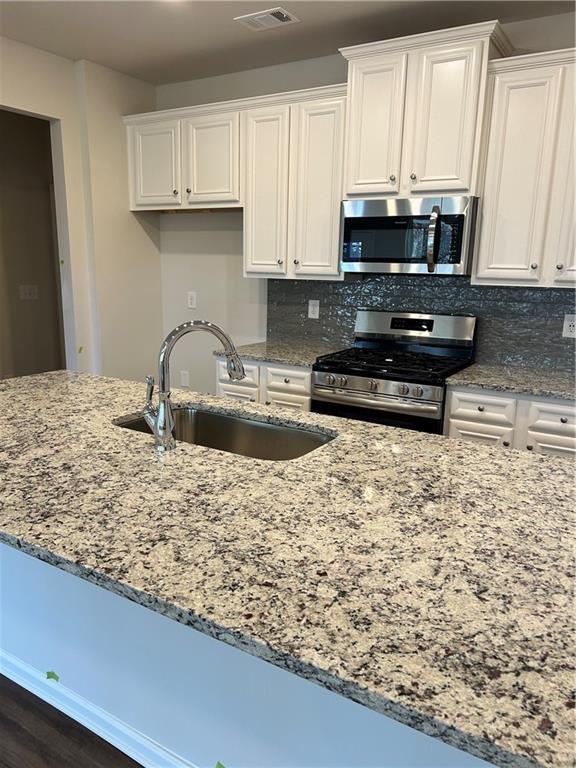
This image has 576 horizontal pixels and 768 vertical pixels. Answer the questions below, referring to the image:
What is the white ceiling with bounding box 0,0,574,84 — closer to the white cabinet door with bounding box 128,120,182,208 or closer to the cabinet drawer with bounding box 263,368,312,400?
the white cabinet door with bounding box 128,120,182,208

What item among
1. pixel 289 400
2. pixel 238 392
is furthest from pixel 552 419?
pixel 238 392

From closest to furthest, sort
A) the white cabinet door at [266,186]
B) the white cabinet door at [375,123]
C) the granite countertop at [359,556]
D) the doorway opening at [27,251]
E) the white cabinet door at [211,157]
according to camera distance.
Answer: the granite countertop at [359,556]
the white cabinet door at [375,123]
the white cabinet door at [266,186]
the white cabinet door at [211,157]
the doorway opening at [27,251]

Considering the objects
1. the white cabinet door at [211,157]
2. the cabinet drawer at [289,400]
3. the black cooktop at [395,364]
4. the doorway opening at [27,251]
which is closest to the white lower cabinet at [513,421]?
the black cooktop at [395,364]

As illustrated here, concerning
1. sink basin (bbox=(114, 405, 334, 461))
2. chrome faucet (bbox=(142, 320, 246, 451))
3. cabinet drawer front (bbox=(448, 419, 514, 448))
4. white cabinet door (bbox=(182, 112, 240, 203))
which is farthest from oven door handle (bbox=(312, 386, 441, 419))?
white cabinet door (bbox=(182, 112, 240, 203))

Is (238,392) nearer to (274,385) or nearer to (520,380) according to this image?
(274,385)

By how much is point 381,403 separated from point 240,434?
1.03 meters

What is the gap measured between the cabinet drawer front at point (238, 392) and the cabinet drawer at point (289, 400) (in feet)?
0.31

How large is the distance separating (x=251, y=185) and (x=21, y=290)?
2.74 metres

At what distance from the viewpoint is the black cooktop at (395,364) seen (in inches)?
103

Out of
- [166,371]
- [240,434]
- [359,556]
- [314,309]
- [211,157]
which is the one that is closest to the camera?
[359,556]

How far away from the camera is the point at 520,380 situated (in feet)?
8.42

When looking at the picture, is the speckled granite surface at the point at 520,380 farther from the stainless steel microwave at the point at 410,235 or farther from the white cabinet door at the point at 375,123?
the white cabinet door at the point at 375,123

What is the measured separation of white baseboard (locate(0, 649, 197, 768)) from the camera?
1.49m

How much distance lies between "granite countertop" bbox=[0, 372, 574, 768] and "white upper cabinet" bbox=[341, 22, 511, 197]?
5.51 feet
